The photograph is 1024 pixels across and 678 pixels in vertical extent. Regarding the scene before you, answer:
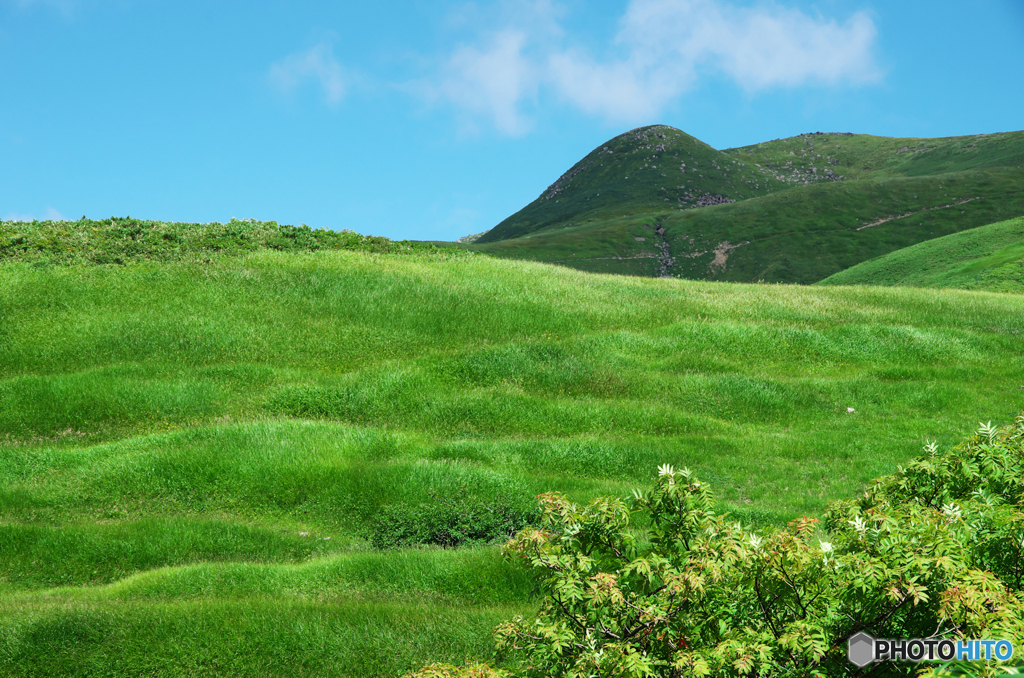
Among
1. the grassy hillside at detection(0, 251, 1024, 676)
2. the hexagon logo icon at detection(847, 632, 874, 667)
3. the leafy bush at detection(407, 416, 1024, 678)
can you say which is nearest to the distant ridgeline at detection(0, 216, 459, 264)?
the grassy hillside at detection(0, 251, 1024, 676)

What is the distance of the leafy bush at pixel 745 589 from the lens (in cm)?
521

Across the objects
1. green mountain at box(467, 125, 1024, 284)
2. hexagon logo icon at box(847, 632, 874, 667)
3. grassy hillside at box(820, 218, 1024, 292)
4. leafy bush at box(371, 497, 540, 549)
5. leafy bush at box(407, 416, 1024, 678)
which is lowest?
leafy bush at box(371, 497, 540, 549)

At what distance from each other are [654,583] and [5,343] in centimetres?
2745

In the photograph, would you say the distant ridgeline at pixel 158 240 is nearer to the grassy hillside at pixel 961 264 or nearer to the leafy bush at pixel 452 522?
the leafy bush at pixel 452 522

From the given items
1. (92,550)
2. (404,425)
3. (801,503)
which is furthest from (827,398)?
(92,550)

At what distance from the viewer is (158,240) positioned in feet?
115

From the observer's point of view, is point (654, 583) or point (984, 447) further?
point (984, 447)

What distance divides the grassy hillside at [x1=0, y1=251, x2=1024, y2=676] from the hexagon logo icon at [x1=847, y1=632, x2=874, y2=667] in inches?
233

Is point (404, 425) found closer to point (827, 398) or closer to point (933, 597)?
point (827, 398)

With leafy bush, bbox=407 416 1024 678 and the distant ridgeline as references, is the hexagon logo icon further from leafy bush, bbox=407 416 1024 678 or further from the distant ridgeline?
the distant ridgeline

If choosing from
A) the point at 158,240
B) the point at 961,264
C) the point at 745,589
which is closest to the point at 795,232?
the point at 961,264

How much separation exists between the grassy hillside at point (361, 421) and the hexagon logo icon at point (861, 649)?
5.93 meters

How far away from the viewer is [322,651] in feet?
33.3

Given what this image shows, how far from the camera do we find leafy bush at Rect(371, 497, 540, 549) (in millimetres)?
14938
